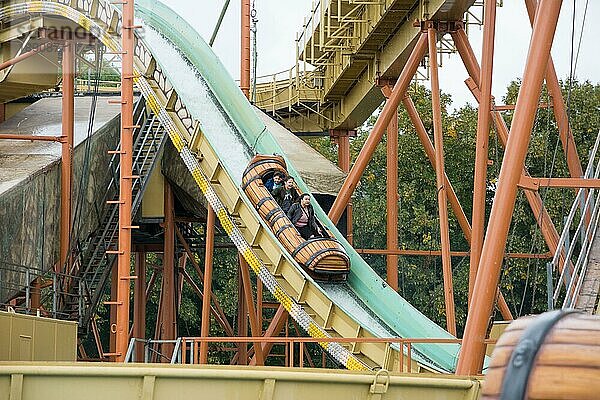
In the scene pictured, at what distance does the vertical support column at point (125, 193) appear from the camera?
16125mm

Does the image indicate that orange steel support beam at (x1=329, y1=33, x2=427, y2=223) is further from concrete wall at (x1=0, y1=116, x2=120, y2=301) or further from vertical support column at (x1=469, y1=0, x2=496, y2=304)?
concrete wall at (x1=0, y1=116, x2=120, y2=301)

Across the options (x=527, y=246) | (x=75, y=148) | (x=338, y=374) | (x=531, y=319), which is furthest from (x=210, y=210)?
(x=527, y=246)

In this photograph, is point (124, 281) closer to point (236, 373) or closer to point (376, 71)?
point (236, 373)

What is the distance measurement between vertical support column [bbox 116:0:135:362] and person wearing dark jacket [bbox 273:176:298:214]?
14.1 feet

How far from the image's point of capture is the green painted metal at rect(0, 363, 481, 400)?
9375mm

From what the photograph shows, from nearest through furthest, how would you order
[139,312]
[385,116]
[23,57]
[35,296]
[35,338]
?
[35,338]
[385,116]
[35,296]
[23,57]
[139,312]

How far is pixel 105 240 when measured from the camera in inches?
1006

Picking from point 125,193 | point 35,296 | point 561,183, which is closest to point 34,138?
point 35,296

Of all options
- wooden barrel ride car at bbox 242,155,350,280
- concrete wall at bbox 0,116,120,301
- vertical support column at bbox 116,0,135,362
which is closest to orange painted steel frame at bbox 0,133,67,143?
concrete wall at bbox 0,116,120,301

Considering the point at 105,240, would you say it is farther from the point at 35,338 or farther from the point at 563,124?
the point at 563,124

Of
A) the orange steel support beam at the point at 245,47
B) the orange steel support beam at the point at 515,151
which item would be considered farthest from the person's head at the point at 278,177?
the orange steel support beam at the point at 515,151

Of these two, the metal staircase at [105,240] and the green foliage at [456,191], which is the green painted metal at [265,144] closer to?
the metal staircase at [105,240]

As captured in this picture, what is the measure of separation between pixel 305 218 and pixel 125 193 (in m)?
4.35

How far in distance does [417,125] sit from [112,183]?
23.6 ft
